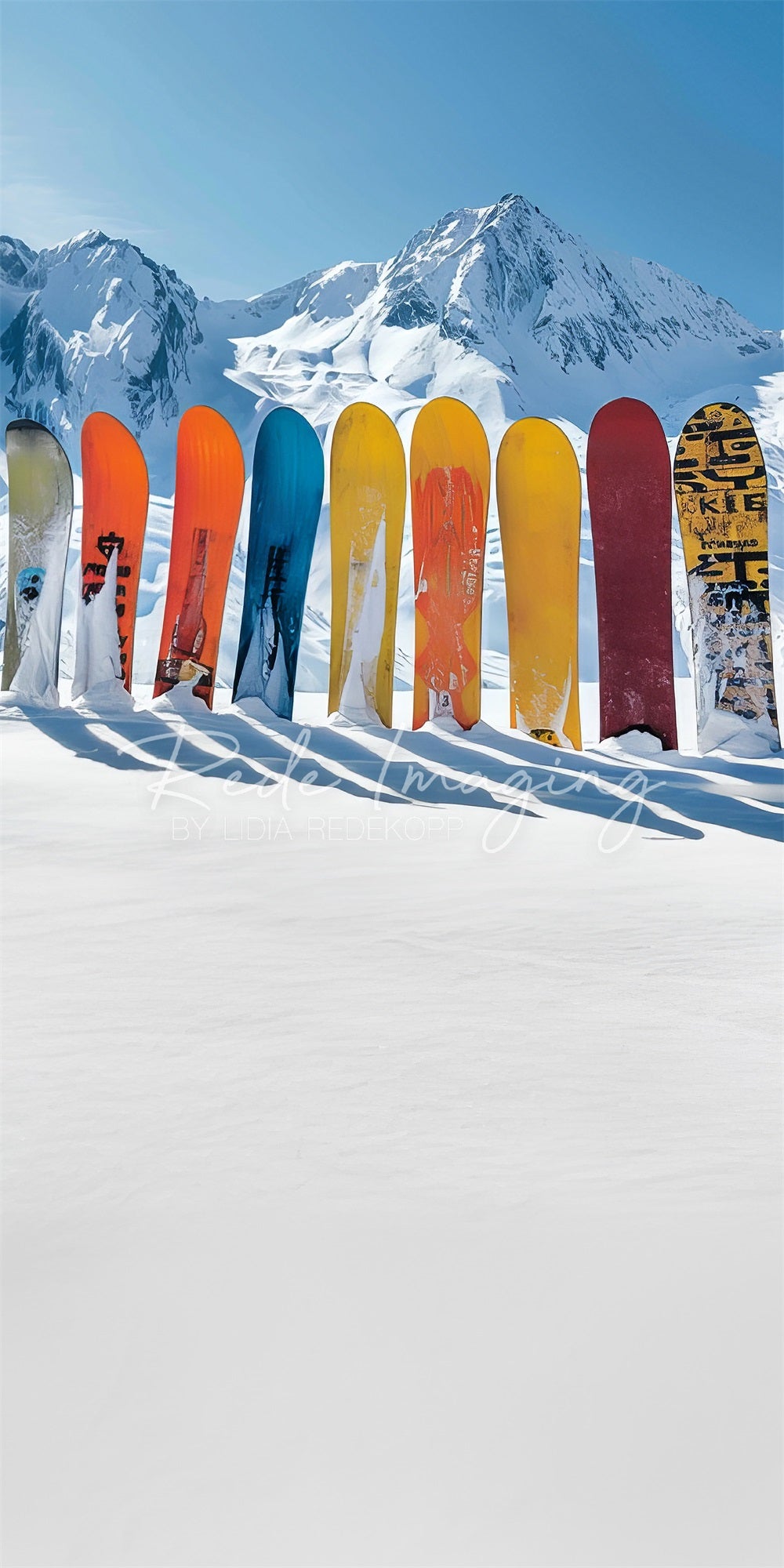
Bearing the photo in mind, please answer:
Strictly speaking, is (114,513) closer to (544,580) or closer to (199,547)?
(199,547)

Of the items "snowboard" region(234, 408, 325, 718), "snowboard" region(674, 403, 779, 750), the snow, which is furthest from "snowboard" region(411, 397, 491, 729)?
the snow

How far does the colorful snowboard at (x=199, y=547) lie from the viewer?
26.4ft

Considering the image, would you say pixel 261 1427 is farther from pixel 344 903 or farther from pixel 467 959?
pixel 344 903

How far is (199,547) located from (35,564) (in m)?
1.32

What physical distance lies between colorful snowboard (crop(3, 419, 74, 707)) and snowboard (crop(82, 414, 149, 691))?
0.65ft

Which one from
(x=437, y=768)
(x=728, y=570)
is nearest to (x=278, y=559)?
(x=437, y=768)

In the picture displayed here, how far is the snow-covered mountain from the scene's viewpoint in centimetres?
4747

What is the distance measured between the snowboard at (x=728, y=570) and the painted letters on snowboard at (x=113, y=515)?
4.38 meters

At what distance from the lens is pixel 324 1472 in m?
0.88

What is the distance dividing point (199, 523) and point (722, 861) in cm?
586

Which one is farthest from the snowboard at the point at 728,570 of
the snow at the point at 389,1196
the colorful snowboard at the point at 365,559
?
the snow at the point at 389,1196

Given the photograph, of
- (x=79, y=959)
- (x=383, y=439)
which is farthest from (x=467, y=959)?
(x=383, y=439)

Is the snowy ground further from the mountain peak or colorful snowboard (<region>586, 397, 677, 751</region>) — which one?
the mountain peak

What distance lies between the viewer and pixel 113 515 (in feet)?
26.2
